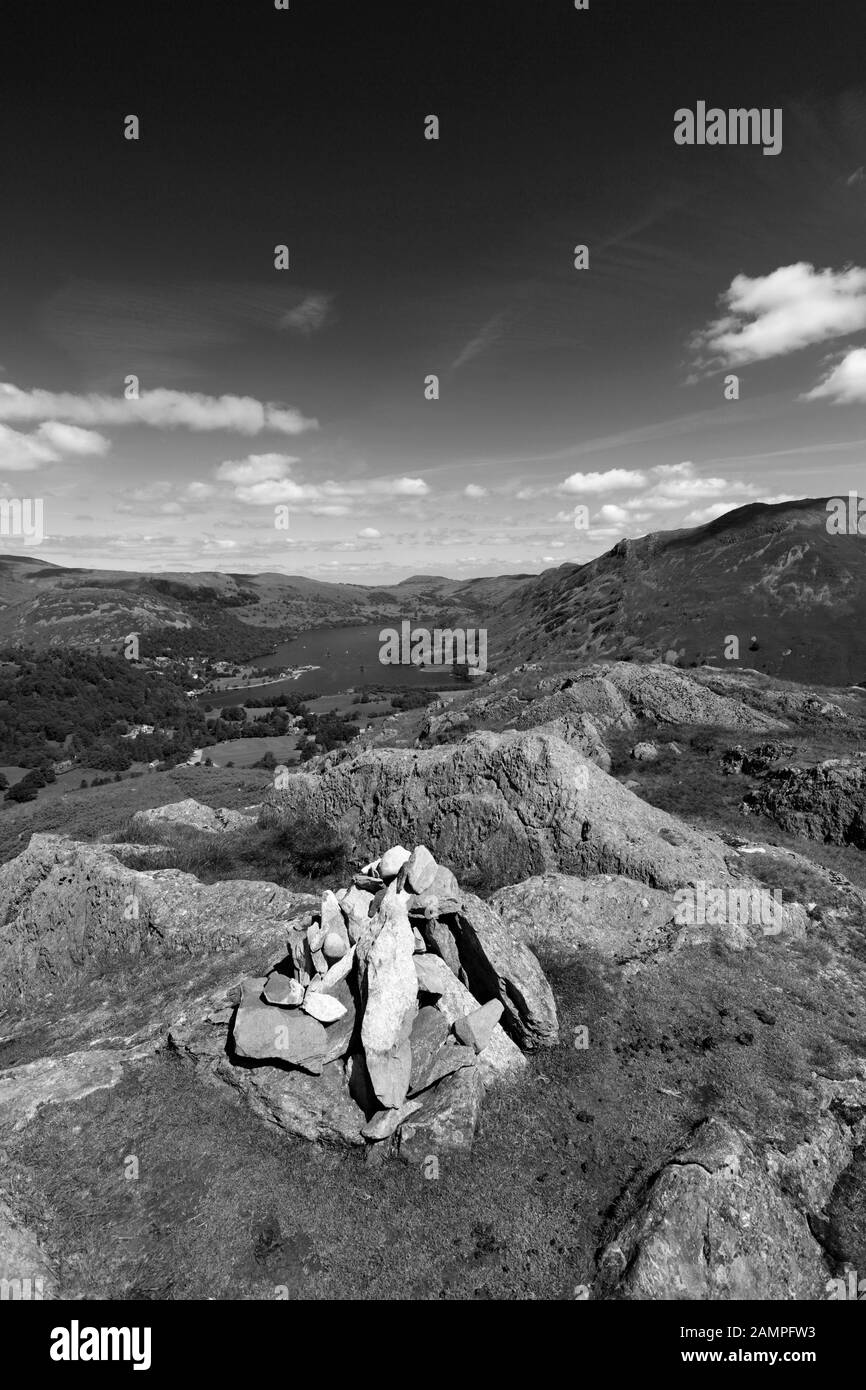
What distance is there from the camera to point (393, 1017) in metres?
12.0

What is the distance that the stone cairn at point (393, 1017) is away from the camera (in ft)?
37.7

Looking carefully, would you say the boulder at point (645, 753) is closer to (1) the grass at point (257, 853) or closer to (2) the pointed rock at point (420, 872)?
(1) the grass at point (257, 853)

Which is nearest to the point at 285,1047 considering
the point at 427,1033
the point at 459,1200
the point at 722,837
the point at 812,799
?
the point at 427,1033

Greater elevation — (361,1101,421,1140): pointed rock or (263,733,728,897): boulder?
(263,733,728,897): boulder

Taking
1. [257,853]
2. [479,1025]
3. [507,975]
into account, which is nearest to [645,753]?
[257,853]

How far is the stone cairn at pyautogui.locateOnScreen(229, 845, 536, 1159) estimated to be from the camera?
11500 millimetres

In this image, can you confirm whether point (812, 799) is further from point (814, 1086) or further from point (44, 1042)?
point (44, 1042)

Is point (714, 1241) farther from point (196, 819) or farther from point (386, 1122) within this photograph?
point (196, 819)

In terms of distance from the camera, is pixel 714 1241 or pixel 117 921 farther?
pixel 117 921

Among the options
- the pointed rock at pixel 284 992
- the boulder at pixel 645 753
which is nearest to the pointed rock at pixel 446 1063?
the pointed rock at pixel 284 992

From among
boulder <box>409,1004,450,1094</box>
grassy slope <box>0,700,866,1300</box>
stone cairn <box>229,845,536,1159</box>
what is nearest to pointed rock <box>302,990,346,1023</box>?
stone cairn <box>229,845,536,1159</box>

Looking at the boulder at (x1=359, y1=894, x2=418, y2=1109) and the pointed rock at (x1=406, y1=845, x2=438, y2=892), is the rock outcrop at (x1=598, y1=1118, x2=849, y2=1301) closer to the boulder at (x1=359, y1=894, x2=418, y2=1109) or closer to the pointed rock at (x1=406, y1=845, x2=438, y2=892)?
the boulder at (x1=359, y1=894, x2=418, y2=1109)

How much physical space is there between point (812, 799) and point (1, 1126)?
31202mm

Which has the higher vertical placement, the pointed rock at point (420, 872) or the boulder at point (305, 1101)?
the pointed rock at point (420, 872)
